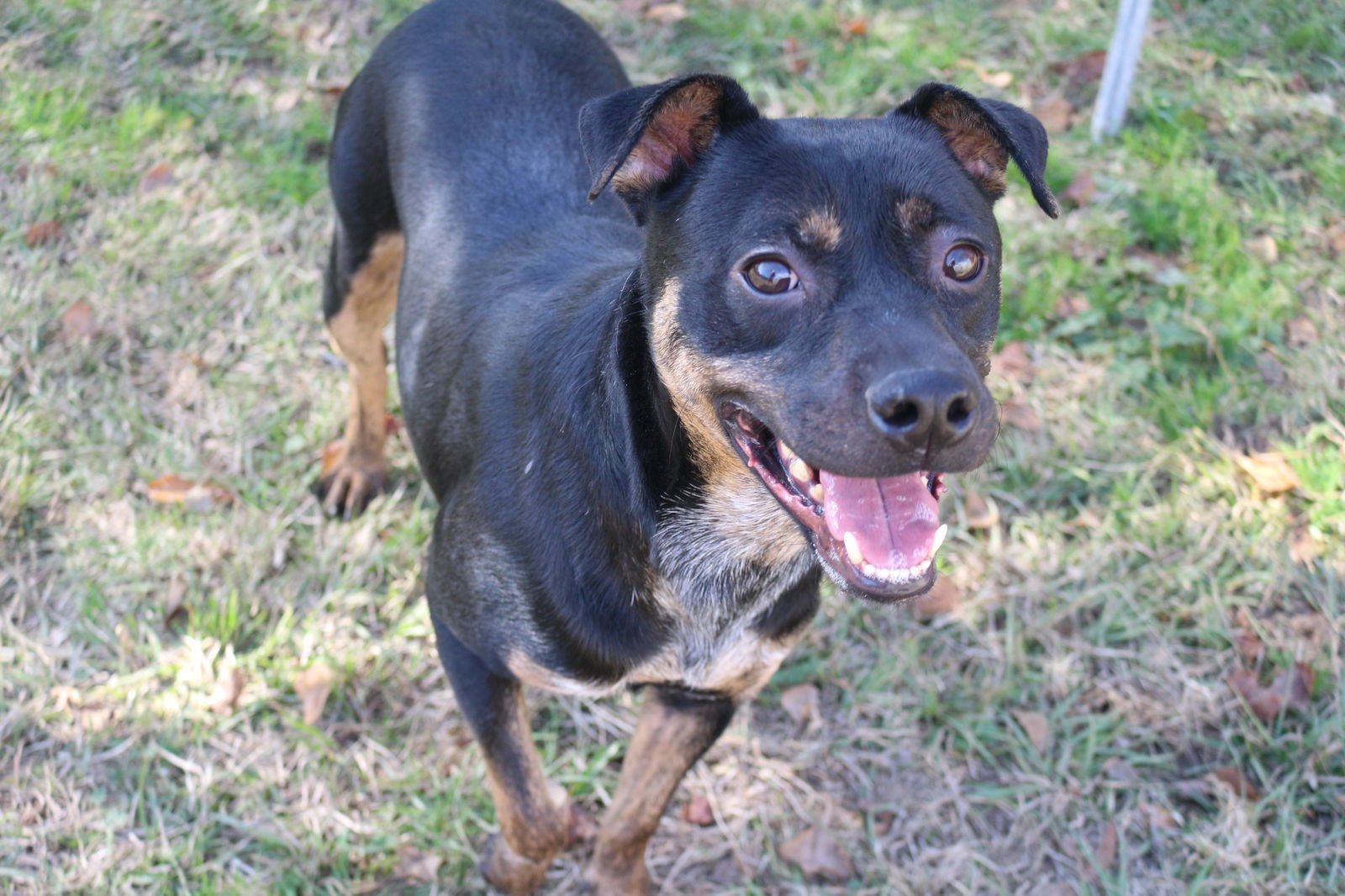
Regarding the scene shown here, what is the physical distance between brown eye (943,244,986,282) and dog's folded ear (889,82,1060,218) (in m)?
0.22

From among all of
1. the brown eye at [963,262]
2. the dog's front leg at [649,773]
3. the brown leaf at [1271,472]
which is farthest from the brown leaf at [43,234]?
the brown leaf at [1271,472]

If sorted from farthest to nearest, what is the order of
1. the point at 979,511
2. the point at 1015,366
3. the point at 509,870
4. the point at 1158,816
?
the point at 1015,366
the point at 979,511
the point at 1158,816
the point at 509,870

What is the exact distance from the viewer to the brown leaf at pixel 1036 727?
13.1ft

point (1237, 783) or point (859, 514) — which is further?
point (1237, 783)

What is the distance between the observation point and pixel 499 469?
10.1ft

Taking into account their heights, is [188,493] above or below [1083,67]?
below

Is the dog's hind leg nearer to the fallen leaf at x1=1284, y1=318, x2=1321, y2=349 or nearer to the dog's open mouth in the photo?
the dog's open mouth

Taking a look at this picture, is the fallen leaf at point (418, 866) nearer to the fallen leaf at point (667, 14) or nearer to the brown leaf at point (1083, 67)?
the fallen leaf at point (667, 14)

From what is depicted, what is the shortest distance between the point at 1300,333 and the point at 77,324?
5237 mm

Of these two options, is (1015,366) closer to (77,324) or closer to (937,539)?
(937,539)

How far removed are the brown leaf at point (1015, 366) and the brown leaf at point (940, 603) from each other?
3.59 feet

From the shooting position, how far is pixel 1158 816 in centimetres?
384

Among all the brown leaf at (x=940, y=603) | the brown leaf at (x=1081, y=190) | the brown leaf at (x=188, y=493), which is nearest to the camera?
the brown leaf at (x=940, y=603)

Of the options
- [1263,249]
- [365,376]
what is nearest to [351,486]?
[365,376]
